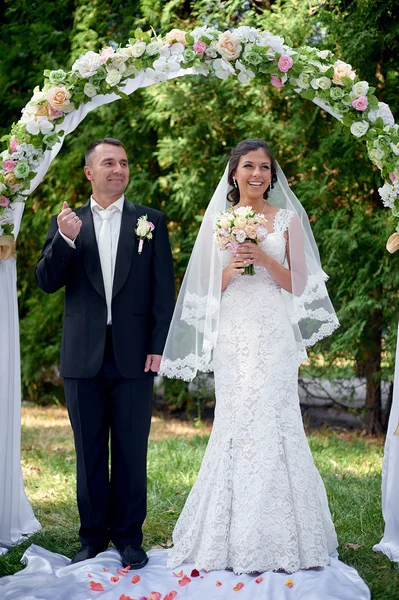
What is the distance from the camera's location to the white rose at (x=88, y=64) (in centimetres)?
450

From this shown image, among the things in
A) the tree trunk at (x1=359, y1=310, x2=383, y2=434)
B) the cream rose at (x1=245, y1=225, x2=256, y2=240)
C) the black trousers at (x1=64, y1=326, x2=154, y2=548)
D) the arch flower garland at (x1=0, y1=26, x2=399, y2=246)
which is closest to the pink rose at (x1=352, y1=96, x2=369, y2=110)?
the arch flower garland at (x1=0, y1=26, x2=399, y2=246)

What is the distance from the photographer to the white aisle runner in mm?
3977

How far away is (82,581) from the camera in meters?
4.27

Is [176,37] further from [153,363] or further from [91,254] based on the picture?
[153,363]

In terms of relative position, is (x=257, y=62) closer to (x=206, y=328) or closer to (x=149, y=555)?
(x=206, y=328)

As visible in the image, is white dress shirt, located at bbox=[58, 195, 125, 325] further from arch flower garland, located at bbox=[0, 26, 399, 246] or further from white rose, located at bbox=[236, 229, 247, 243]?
white rose, located at bbox=[236, 229, 247, 243]

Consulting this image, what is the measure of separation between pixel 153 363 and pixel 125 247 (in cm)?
69

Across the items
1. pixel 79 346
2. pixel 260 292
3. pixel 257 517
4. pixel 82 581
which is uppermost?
pixel 260 292

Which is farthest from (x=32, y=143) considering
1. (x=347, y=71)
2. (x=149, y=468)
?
(x=149, y=468)

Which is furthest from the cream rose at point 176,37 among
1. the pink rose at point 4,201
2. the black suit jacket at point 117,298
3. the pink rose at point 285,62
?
the pink rose at point 4,201

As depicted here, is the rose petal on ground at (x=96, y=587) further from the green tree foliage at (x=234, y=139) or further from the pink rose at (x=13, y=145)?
the green tree foliage at (x=234, y=139)

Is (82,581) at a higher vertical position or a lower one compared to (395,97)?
lower

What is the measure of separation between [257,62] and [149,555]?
3.00 metres

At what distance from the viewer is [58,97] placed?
14.8ft
